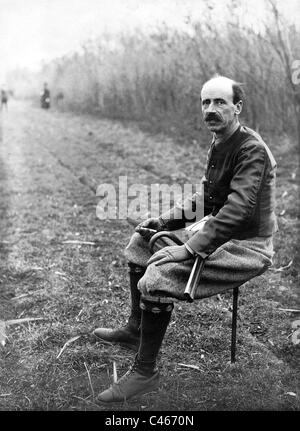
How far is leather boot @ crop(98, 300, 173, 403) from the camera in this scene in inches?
110

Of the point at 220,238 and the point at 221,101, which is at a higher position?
the point at 221,101

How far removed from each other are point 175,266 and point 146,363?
0.64 metres

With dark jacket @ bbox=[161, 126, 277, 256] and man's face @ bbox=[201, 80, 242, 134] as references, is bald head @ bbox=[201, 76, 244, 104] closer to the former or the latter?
man's face @ bbox=[201, 80, 242, 134]

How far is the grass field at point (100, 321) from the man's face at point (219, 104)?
5.12ft

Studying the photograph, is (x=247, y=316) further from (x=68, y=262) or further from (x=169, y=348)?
(x=68, y=262)

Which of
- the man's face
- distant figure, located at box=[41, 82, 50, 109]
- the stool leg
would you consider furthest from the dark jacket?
distant figure, located at box=[41, 82, 50, 109]

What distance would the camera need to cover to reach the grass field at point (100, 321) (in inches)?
113

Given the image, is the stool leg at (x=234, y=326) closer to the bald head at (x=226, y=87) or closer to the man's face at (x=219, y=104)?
the man's face at (x=219, y=104)

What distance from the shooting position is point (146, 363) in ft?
9.58

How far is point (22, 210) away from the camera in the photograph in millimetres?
6785

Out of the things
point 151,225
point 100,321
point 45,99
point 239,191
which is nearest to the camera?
point 239,191

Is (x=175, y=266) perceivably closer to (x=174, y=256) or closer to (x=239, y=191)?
(x=174, y=256)

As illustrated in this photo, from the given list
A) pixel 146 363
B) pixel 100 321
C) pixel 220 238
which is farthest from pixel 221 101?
pixel 100 321

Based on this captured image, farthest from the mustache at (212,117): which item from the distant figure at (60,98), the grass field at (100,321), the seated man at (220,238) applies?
the distant figure at (60,98)
